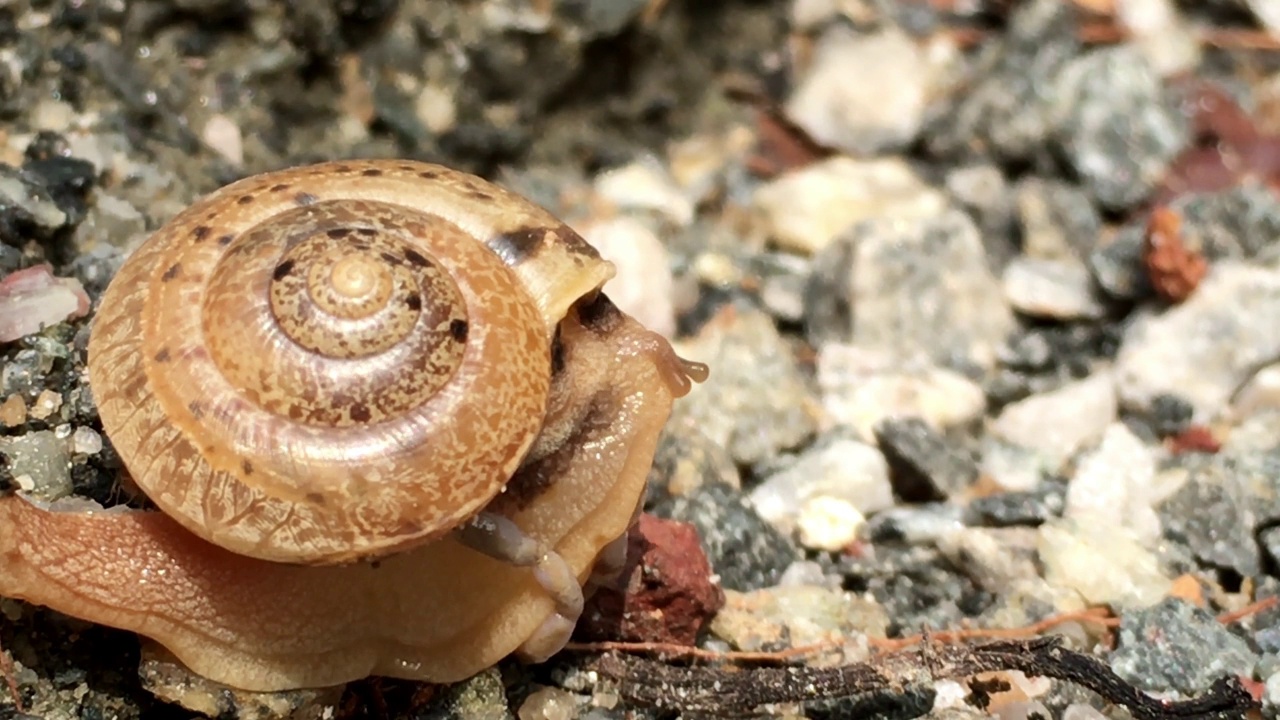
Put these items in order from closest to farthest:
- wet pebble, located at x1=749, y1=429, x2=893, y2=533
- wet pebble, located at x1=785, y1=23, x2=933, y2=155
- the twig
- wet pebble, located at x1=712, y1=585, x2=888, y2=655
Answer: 1. the twig
2. wet pebble, located at x1=712, y1=585, x2=888, y2=655
3. wet pebble, located at x1=749, y1=429, x2=893, y2=533
4. wet pebble, located at x1=785, y1=23, x2=933, y2=155

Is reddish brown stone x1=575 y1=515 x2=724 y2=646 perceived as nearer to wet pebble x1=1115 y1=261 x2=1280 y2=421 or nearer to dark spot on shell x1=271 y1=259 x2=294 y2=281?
dark spot on shell x1=271 y1=259 x2=294 y2=281

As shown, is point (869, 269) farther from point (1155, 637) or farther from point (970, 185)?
point (1155, 637)

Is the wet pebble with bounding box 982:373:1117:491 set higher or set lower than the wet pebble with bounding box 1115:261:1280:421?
lower

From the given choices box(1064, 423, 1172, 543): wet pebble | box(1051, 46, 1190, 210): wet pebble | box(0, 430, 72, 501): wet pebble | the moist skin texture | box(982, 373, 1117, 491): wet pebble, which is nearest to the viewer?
the moist skin texture

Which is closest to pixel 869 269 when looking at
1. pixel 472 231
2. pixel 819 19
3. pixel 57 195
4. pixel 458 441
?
pixel 819 19

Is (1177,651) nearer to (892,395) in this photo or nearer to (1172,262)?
(892,395)

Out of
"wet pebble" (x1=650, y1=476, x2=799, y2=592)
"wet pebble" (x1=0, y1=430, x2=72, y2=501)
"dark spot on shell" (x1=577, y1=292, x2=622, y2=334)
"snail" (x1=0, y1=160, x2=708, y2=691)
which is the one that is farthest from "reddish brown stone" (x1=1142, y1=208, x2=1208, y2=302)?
"wet pebble" (x1=0, y1=430, x2=72, y2=501)
